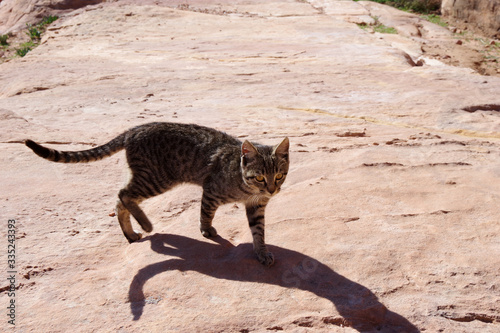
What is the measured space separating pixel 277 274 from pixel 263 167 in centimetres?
94

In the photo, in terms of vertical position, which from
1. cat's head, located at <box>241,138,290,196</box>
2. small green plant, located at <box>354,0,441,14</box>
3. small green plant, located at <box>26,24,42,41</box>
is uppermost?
small green plant, located at <box>354,0,441,14</box>

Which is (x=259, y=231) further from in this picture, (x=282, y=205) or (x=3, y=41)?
(x=3, y=41)

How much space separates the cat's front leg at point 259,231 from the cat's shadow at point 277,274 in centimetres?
7

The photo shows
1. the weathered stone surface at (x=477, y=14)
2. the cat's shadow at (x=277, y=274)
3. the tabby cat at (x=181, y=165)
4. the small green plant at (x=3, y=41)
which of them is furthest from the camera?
the weathered stone surface at (x=477, y=14)

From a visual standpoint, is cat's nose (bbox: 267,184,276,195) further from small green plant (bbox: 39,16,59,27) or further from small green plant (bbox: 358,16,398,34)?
small green plant (bbox: 39,16,59,27)

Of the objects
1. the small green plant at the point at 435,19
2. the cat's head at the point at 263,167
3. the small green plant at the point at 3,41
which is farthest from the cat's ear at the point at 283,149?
the small green plant at the point at 435,19

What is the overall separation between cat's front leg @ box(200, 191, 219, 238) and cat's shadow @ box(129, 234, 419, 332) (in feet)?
0.34

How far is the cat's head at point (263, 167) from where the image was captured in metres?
4.29

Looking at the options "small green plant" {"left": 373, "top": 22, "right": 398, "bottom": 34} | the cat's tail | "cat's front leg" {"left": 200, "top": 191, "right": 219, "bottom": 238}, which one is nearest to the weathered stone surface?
"small green plant" {"left": 373, "top": 22, "right": 398, "bottom": 34}

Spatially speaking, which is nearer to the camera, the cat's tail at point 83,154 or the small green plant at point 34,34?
the cat's tail at point 83,154

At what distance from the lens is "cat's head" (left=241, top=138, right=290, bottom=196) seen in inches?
169

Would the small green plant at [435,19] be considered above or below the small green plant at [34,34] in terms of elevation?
above

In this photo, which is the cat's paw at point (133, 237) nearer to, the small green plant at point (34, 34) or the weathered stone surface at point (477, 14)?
the small green plant at point (34, 34)

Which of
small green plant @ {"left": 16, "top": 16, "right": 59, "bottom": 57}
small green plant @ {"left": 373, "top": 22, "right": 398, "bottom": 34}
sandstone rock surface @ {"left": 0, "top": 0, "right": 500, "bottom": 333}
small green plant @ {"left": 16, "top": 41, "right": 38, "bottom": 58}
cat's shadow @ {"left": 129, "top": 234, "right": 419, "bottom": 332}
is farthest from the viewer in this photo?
small green plant @ {"left": 373, "top": 22, "right": 398, "bottom": 34}
